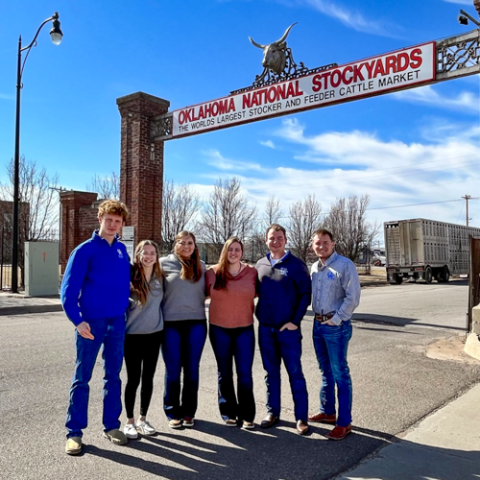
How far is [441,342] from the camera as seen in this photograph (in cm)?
884

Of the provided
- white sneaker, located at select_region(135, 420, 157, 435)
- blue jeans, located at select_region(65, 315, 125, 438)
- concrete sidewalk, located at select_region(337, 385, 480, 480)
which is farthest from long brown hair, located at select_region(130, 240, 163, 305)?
concrete sidewalk, located at select_region(337, 385, 480, 480)

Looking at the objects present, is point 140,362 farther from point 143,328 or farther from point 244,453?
point 244,453

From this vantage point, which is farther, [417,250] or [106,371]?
[417,250]

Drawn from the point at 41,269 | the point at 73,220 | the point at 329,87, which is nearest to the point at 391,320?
the point at 329,87

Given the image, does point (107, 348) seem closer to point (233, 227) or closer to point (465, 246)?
point (233, 227)

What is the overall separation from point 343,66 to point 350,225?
27.9 meters

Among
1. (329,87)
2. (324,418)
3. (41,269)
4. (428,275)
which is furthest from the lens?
(428,275)

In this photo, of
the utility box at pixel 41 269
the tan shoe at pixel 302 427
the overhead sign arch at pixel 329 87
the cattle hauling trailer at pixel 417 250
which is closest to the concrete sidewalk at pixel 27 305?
the utility box at pixel 41 269

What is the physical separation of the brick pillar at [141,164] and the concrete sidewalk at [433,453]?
11184 millimetres

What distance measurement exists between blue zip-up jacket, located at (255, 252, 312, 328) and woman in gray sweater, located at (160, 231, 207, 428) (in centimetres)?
56

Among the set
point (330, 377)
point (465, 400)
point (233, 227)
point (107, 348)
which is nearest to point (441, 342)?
point (465, 400)

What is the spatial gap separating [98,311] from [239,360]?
52.6 inches

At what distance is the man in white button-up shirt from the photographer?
4.04 m

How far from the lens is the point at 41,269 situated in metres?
15.8
